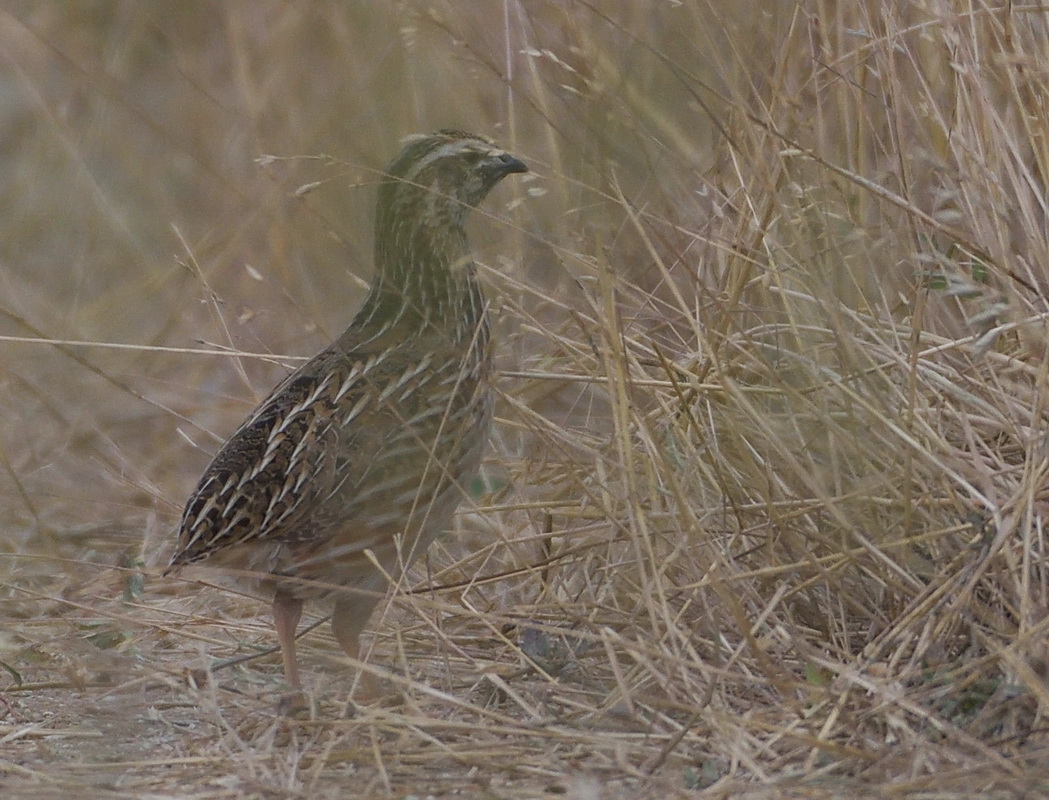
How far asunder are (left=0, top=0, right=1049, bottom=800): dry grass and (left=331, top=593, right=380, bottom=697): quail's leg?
0.08m

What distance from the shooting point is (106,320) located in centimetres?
690

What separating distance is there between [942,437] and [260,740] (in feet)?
5.31

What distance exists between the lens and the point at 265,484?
3758mm

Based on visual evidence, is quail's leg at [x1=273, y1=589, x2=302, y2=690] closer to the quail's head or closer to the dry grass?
the dry grass

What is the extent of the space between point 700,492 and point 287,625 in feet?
3.53

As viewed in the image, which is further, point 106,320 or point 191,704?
point 106,320

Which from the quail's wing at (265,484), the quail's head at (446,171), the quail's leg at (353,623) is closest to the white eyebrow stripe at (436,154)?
the quail's head at (446,171)

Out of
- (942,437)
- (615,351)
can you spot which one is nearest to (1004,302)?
(942,437)

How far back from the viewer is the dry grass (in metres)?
3.15

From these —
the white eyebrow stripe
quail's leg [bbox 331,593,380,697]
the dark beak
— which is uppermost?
the white eyebrow stripe

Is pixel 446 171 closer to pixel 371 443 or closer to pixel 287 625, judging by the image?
pixel 371 443

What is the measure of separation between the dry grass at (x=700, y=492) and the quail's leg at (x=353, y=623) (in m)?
0.08

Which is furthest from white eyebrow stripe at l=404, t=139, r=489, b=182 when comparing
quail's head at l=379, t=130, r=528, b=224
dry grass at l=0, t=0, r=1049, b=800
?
dry grass at l=0, t=0, r=1049, b=800

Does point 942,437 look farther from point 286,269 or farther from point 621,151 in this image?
point 286,269
